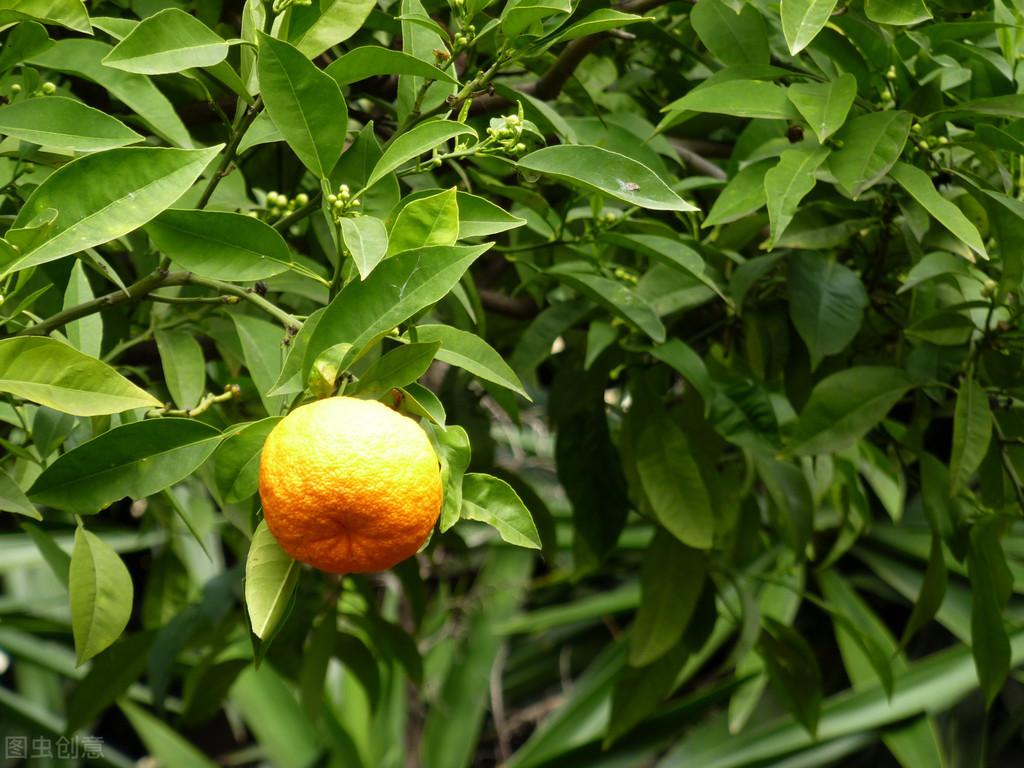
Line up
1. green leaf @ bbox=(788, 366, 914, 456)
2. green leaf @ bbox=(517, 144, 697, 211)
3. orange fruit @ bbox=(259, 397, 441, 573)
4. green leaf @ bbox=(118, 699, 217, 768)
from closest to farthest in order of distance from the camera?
1. orange fruit @ bbox=(259, 397, 441, 573)
2. green leaf @ bbox=(517, 144, 697, 211)
3. green leaf @ bbox=(788, 366, 914, 456)
4. green leaf @ bbox=(118, 699, 217, 768)

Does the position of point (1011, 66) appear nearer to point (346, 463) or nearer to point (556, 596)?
point (346, 463)

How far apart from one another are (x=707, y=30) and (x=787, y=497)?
38cm

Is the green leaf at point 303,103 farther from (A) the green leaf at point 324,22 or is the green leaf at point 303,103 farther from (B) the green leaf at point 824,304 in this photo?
(B) the green leaf at point 824,304

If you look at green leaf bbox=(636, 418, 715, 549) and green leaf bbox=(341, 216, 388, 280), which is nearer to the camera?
green leaf bbox=(341, 216, 388, 280)

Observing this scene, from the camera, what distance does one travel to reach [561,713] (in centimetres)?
194

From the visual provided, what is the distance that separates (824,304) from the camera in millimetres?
834

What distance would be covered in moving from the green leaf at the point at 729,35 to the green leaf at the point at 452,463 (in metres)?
0.39

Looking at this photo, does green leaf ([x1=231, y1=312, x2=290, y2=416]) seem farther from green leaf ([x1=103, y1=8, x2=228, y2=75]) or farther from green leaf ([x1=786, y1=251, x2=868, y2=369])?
green leaf ([x1=786, y1=251, x2=868, y2=369])

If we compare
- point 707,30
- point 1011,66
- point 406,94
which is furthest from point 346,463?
point 1011,66

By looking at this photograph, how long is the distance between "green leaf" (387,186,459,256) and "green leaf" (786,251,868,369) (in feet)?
1.24

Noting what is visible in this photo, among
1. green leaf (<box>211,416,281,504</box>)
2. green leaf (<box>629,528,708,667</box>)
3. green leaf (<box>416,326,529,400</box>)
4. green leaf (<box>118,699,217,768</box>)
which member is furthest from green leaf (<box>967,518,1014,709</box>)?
green leaf (<box>118,699,217,768</box>)

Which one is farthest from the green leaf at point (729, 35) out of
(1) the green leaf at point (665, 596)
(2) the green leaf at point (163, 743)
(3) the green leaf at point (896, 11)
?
(2) the green leaf at point (163, 743)

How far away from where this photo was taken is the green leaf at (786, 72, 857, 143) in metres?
0.67

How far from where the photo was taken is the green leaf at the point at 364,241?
1.59ft
